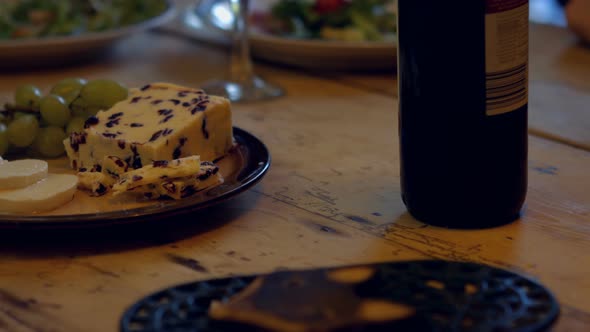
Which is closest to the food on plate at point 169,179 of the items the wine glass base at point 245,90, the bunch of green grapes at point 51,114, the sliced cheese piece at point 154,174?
the sliced cheese piece at point 154,174

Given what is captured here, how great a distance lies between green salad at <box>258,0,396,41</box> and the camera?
1.74 meters

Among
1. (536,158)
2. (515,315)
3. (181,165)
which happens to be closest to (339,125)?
(536,158)

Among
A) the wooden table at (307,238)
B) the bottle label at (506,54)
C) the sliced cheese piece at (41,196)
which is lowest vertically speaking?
the wooden table at (307,238)

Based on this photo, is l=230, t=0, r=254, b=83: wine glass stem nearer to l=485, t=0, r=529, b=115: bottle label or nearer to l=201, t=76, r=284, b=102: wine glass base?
l=201, t=76, r=284, b=102: wine glass base

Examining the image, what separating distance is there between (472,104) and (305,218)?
0.24 m

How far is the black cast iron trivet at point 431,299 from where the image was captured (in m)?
0.67

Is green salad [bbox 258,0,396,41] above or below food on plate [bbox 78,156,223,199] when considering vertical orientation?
below

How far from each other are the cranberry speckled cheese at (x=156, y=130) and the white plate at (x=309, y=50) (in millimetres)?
525

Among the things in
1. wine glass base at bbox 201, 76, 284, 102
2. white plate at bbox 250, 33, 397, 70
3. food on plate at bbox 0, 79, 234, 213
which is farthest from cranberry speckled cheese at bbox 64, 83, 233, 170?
white plate at bbox 250, 33, 397, 70

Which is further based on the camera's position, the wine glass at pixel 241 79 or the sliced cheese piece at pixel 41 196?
the wine glass at pixel 241 79

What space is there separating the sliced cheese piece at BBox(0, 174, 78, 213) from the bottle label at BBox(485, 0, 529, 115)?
456mm

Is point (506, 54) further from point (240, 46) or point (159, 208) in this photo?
point (240, 46)

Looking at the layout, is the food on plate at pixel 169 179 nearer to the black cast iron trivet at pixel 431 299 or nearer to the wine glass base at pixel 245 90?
the black cast iron trivet at pixel 431 299

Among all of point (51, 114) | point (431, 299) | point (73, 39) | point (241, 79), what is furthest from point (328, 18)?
point (431, 299)
